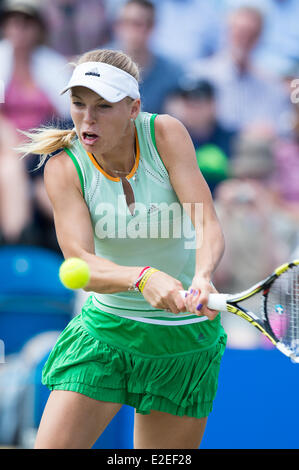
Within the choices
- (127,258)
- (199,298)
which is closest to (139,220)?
(127,258)

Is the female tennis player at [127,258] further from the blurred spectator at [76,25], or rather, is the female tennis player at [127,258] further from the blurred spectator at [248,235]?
A: the blurred spectator at [76,25]

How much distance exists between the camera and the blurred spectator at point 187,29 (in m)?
6.69

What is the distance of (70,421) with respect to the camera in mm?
2941

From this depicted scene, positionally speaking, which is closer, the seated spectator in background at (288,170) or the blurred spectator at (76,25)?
the seated spectator in background at (288,170)

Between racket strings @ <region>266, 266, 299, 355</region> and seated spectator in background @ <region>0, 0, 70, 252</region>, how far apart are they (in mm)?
3594

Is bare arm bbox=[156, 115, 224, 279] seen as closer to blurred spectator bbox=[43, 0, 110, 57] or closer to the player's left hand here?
the player's left hand

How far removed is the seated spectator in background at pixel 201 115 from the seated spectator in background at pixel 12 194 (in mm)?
1415

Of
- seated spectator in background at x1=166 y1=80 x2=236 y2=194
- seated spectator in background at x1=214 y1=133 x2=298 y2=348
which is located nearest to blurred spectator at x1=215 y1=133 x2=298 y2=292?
seated spectator in background at x1=214 y1=133 x2=298 y2=348

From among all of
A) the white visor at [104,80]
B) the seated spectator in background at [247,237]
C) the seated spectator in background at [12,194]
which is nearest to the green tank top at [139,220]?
the white visor at [104,80]

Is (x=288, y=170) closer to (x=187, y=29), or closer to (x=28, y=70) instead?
(x=187, y=29)

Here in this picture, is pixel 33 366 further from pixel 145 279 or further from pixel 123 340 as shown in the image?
pixel 145 279

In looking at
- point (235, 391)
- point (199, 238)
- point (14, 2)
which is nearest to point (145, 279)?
point (199, 238)

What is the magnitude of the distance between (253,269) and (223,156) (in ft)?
3.43

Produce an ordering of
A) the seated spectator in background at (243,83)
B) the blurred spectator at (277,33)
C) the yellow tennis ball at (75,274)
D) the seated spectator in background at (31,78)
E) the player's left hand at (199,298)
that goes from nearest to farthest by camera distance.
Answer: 1. the yellow tennis ball at (75,274)
2. the player's left hand at (199,298)
3. the seated spectator in background at (31,78)
4. the seated spectator in background at (243,83)
5. the blurred spectator at (277,33)
